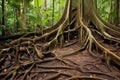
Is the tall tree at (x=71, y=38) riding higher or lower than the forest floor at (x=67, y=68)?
higher

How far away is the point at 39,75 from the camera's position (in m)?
5.38

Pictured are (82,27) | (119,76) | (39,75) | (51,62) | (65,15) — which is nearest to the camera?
(119,76)

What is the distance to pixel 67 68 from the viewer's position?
535cm

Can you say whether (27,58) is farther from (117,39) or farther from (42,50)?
(117,39)

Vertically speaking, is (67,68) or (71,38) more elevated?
(71,38)

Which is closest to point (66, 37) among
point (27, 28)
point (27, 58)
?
point (27, 58)

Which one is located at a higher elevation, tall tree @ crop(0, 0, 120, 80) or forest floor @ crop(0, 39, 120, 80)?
tall tree @ crop(0, 0, 120, 80)

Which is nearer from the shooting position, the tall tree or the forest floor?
the forest floor

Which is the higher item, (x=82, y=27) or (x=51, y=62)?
(x=82, y=27)

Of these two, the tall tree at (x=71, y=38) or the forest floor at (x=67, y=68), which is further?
the tall tree at (x=71, y=38)

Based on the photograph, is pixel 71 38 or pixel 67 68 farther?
pixel 71 38

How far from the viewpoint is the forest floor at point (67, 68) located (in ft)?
16.6

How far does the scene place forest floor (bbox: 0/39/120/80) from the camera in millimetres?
5066

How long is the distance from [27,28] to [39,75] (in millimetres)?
6124
